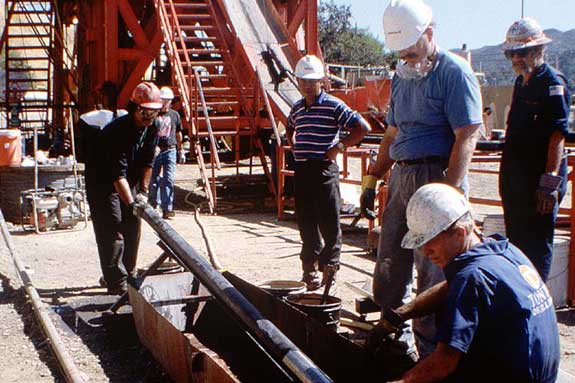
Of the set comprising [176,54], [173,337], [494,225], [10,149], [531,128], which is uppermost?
[176,54]

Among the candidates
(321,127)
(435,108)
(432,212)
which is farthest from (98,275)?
(432,212)

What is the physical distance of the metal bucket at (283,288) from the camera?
6.01 meters

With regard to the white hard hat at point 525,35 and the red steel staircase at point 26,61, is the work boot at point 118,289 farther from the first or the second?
the red steel staircase at point 26,61

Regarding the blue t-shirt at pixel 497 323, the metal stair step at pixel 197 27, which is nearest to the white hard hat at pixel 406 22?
the blue t-shirt at pixel 497 323

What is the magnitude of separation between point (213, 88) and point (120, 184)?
8.04 metres

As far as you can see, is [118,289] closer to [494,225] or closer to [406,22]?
[494,225]

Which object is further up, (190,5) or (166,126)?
(190,5)

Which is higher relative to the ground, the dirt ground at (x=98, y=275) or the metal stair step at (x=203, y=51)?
the metal stair step at (x=203, y=51)

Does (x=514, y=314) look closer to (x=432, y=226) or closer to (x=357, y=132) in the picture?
(x=432, y=226)

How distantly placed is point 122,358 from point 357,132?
2.89 meters

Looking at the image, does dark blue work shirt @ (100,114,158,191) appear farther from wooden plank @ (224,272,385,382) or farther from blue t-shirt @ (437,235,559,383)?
blue t-shirt @ (437,235,559,383)

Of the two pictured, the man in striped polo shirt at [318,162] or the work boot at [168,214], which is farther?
the work boot at [168,214]

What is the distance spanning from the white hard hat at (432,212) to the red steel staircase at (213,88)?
979cm

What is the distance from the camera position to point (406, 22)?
4555 mm
